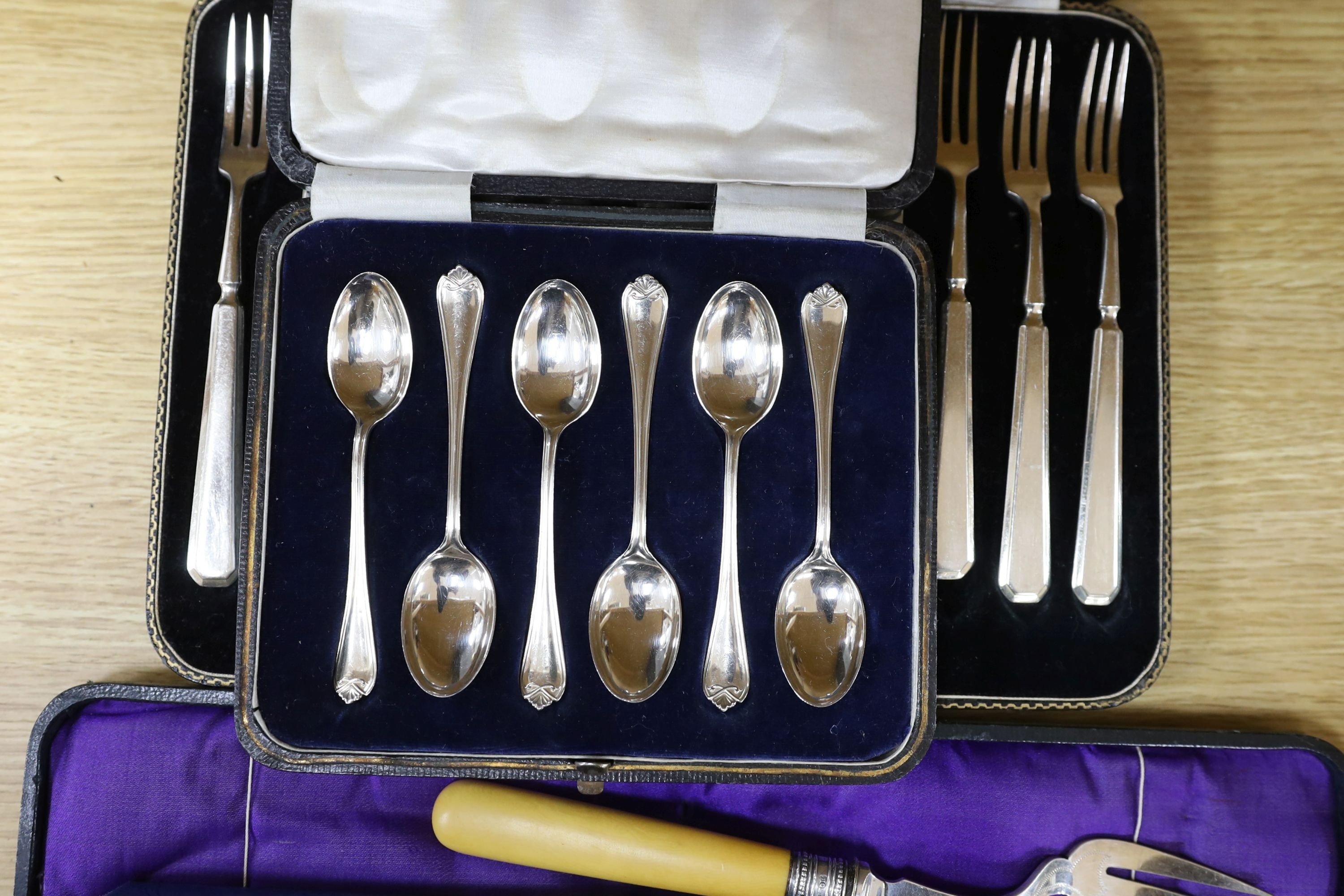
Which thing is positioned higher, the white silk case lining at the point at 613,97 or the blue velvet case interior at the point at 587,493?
the white silk case lining at the point at 613,97

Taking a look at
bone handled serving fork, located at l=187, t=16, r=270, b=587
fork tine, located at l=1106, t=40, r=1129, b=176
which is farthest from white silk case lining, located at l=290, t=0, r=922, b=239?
fork tine, located at l=1106, t=40, r=1129, b=176

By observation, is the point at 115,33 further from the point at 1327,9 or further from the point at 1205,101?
the point at 1327,9

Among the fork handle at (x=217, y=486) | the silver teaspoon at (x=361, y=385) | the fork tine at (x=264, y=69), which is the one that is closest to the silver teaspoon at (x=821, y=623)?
the silver teaspoon at (x=361, y=385)

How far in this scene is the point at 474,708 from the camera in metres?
0.67

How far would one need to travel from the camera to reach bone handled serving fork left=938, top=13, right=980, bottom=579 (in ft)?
2.40

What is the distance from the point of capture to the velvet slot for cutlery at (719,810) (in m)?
0.74

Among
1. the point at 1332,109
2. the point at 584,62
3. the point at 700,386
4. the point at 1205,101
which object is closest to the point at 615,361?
the point at 700,386

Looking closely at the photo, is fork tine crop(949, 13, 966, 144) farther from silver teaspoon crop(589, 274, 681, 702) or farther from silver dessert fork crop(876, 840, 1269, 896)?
silver dessert fork crop(876, 840, 1269, 896)

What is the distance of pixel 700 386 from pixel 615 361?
0.23 ft

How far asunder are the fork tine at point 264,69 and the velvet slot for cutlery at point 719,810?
459 millimetres

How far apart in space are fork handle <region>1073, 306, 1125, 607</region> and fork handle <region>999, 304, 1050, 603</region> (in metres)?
0.03

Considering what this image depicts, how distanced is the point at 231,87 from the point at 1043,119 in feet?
2.24

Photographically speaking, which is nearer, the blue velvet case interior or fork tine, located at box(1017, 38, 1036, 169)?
the blue velvet case interior

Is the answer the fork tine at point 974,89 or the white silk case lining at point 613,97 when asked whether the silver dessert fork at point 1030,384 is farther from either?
the white silk case lining at point 613,97
